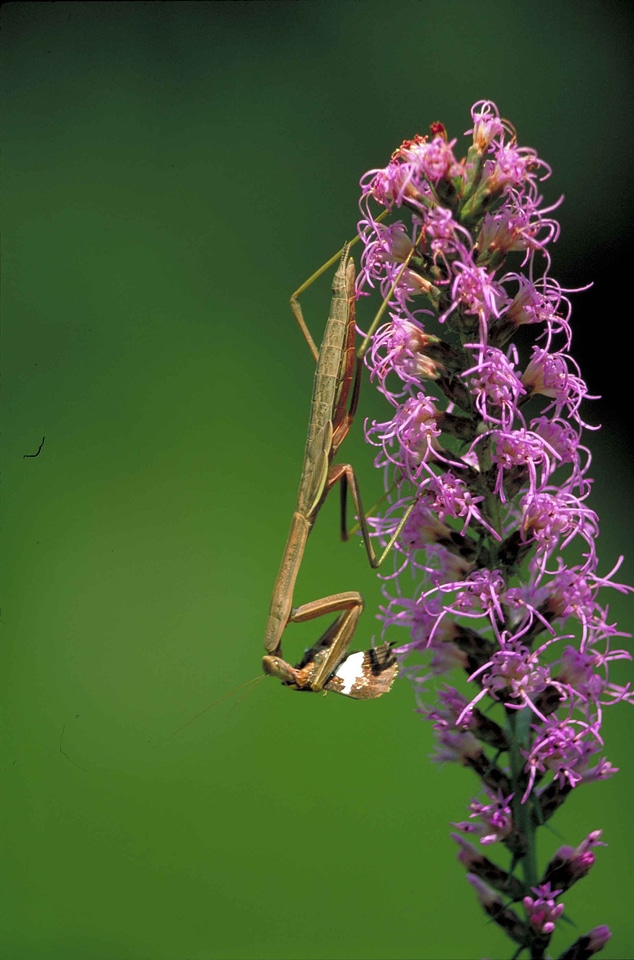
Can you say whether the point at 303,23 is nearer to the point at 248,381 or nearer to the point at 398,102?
the point at 398,102

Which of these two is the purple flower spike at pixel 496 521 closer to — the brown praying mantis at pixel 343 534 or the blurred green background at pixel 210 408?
the brown praying mantis at pixel 343 534

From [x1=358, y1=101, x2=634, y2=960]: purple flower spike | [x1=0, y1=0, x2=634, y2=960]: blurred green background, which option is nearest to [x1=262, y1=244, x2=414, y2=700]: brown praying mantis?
[x1=358, y1=101, x2=634, y2=960]: purple flower spike

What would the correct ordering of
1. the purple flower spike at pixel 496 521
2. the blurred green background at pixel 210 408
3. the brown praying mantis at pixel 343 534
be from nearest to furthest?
the purple flower spike at pixel 496 521 < the brown praying mantis at pixel 343 534 < the blurred green background at pixel 210 408

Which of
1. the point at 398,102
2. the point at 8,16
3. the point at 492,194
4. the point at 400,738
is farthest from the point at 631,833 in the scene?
the point at 8,16

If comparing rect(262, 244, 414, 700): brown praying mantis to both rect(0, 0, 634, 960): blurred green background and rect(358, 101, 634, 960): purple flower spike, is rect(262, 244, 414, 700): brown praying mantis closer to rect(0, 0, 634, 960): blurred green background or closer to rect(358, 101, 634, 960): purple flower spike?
rect(358, 101, 634, 960): purple flower spike

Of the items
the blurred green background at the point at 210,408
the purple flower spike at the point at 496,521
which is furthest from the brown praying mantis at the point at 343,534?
the blurred green background at the point at 210,408

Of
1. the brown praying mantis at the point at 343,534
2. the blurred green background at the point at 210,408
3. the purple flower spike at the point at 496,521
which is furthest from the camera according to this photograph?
the blurred green background at the point at 210,408
